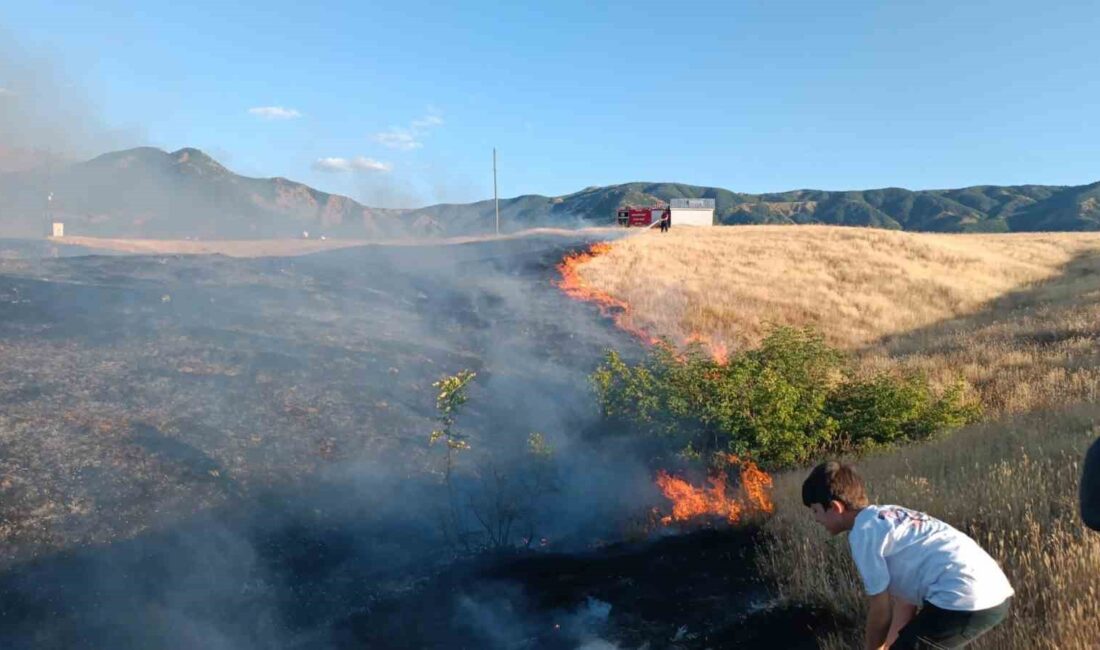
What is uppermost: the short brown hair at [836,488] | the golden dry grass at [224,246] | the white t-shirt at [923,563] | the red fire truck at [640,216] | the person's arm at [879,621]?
the red fire truck at [640,216]

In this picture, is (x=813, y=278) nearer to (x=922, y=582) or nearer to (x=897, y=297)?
(x=897, y=297)

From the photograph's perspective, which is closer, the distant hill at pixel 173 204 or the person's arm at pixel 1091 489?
the person's arm at pixel 1091 489

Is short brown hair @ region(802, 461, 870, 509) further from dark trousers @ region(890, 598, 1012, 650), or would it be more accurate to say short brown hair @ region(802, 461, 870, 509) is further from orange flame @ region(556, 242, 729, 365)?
orange flame @ region(556, 242, 729, 365)

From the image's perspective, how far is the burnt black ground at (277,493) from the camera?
623cm

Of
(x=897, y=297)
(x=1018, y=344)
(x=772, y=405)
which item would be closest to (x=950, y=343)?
(x=1018, y=344)

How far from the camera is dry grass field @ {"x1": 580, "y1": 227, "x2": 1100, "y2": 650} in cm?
494

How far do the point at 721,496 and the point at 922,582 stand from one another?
5.64m

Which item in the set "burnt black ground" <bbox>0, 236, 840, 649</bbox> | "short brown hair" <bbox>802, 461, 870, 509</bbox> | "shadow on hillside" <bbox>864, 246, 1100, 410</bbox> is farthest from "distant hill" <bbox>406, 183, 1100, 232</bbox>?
"short brown hair" <bbox>802, 461, 870, 509</bbox>

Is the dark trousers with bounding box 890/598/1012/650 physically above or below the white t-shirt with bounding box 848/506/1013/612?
below

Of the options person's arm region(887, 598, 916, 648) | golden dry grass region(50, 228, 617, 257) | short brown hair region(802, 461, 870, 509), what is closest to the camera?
person's arm region(887, 598, 916, 648)

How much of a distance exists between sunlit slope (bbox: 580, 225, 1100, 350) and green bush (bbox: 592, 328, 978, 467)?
13.5ft

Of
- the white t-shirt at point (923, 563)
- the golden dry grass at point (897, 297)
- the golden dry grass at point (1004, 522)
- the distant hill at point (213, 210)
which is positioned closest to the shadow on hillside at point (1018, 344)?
the golden dry grass at point (897, 297)

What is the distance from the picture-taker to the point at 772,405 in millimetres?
9211

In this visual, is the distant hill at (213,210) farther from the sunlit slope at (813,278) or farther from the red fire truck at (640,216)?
the sunlit slope at (813,278)
